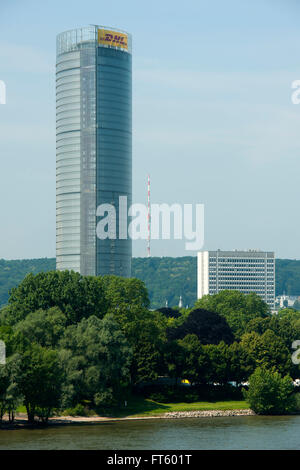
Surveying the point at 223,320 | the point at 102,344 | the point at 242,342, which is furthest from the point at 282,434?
the point at 223,320

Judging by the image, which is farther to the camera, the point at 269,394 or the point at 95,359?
the point at 269,394

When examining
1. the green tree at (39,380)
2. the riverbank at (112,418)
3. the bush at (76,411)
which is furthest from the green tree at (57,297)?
the green tree at (39,380)

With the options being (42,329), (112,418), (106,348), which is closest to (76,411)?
(112,418)

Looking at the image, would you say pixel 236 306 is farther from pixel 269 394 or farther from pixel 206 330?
pixel 269 394

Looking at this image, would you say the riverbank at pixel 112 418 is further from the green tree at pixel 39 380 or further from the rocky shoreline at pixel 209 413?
the green tree at pixel 39 380

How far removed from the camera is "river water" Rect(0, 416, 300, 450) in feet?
230

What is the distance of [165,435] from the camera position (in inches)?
3063

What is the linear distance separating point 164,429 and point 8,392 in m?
16.3

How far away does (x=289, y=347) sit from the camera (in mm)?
119375

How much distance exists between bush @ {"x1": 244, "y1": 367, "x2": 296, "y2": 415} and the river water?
16.9 ft

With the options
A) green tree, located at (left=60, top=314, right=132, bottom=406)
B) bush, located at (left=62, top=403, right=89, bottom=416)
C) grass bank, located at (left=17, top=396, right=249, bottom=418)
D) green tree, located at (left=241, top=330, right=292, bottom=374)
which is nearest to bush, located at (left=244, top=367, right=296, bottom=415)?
grass bank, located at (left=17, top=396, right=249, bottom=418)

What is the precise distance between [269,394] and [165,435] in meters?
24.0

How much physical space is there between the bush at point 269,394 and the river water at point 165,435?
5.16 metres
